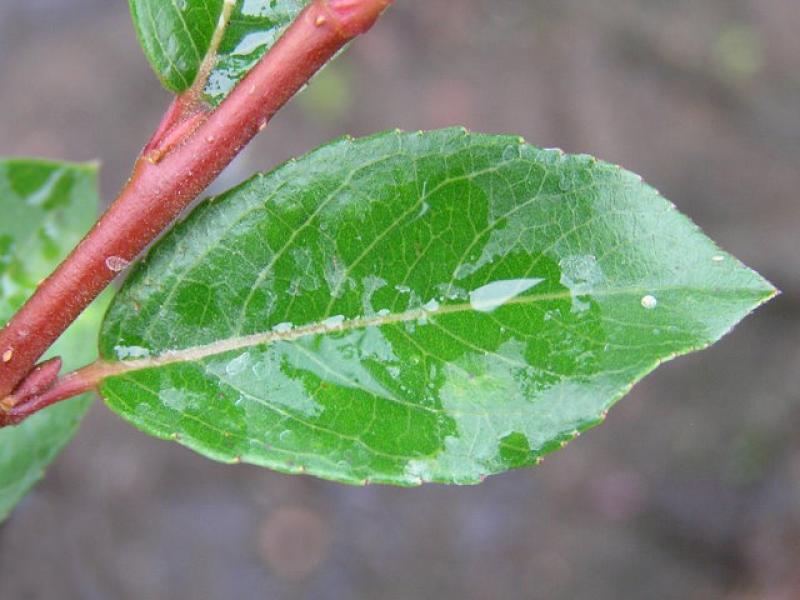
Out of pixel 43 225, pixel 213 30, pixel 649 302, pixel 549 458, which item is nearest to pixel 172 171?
pixel 213 30

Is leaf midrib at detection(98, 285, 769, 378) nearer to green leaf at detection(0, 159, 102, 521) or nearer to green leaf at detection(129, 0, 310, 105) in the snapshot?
green leaf at detection(129, 0, 310, 105)

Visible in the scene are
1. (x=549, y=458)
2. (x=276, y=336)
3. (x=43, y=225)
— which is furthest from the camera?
(x=549, y=458)

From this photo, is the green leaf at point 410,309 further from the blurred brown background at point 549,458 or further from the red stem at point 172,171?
the blurred brown background at point 549,458

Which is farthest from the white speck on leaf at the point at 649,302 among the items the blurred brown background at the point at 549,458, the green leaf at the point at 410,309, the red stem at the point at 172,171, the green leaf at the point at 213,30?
the blurred brown background at the point at 549,458

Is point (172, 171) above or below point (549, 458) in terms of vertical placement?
below

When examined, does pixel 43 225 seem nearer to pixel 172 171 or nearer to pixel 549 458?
→ pixel 172 171

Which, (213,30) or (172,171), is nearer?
(172,171)

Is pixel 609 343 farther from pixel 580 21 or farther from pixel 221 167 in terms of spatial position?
pixel 580 21

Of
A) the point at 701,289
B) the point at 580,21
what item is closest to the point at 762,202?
the point at 580,21
